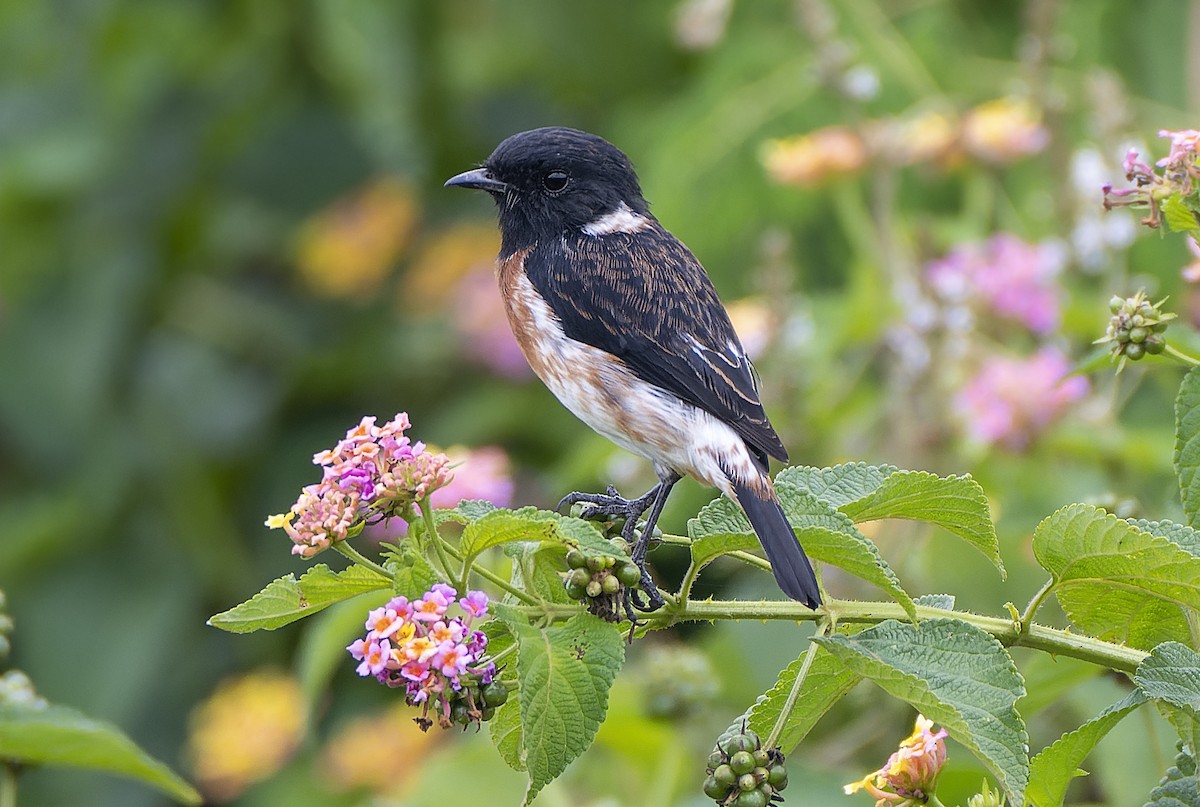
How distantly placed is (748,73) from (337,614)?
3031 mm

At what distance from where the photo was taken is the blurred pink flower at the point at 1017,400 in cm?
304

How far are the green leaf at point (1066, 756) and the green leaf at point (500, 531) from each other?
22.5 inches

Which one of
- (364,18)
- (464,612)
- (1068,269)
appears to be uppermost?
(364,18)

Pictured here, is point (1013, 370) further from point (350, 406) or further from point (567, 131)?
point (350, 406)

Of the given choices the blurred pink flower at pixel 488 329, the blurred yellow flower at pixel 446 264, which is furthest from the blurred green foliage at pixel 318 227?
the blurred pink flower at pixel 488 329

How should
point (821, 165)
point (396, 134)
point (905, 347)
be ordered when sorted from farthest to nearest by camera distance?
point (396, 134) → point (821, 165) → point (905, 347)

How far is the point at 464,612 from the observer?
1585 mm

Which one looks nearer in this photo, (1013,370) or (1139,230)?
(1013,370)

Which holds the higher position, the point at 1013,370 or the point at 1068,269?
the point at 1068,269

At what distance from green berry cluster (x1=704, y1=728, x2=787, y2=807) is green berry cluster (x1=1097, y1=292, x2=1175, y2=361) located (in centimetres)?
61

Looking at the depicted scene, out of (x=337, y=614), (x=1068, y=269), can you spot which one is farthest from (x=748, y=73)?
(x=337, y=614)

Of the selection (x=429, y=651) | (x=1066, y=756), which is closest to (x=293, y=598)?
(x=429, y=651)

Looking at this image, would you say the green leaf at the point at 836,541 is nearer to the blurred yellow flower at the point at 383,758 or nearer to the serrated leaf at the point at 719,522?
the serrated leaf at the point at 719,522

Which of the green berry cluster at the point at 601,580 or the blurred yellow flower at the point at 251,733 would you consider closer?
the green berry cluster at the point at 601,580
